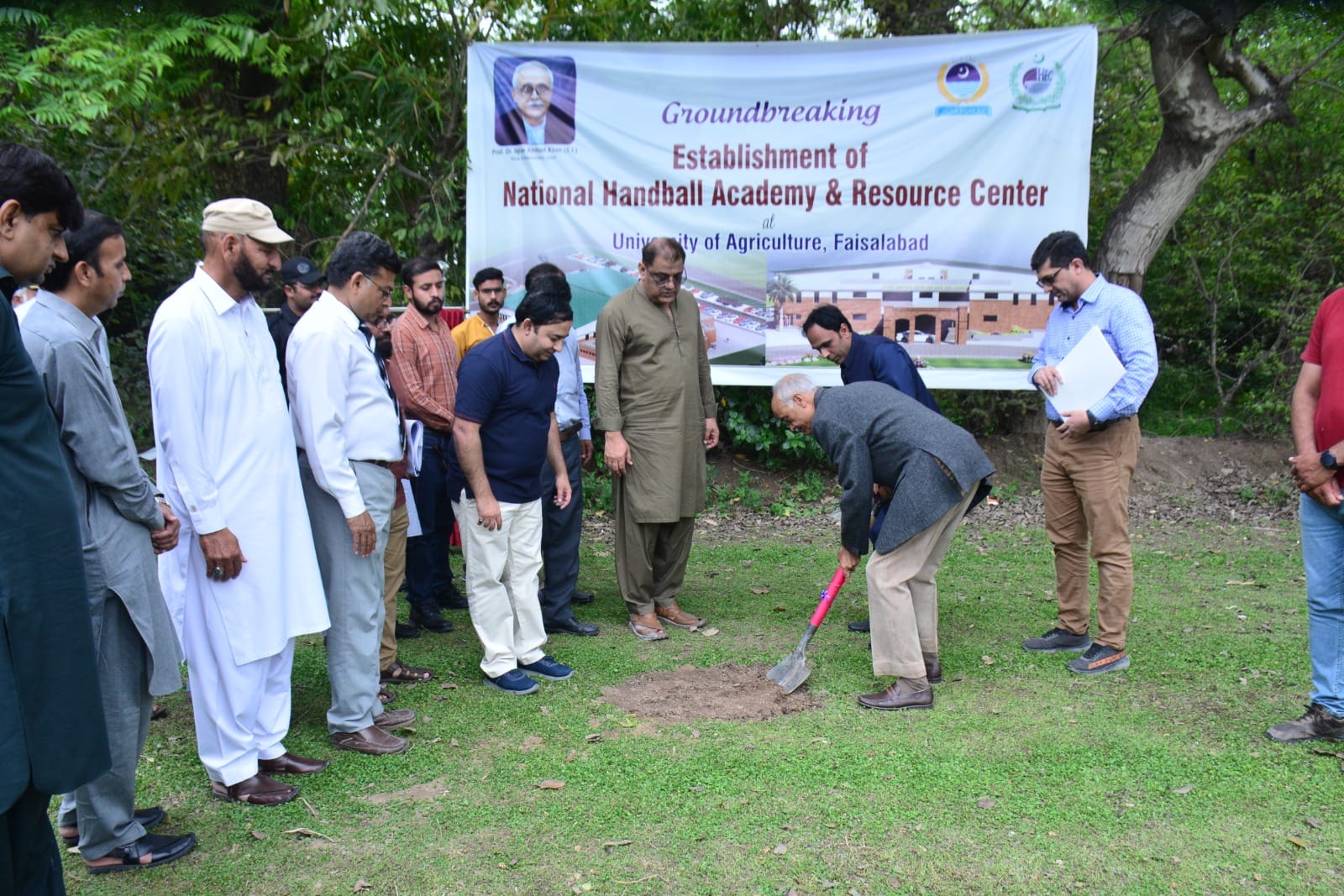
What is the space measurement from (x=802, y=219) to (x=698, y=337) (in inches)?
84.5

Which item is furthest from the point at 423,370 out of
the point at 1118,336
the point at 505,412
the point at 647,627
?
the point at 1118,336

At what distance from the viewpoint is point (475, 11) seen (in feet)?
24.8

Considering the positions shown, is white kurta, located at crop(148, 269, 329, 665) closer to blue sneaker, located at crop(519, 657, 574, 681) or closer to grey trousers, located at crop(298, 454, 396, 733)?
grey trousers, located at crop(298, 454, 396, 733)

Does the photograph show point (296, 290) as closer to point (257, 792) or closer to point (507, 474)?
point (507, 474)

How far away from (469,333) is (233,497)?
2663 millimetres

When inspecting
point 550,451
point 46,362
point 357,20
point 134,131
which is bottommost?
point 550,451

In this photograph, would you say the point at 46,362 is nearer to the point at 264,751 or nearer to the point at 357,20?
the point at 264,751

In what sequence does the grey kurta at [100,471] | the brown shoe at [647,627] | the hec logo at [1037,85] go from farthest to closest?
the hec logo at [1037,85] < the brown shoe at [647,627] < the grey kurta at [100,471]

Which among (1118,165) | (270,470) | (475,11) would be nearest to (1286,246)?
(1118,165)

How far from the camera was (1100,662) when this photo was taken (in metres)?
4.82

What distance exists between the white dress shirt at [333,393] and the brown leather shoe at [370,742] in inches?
35.7

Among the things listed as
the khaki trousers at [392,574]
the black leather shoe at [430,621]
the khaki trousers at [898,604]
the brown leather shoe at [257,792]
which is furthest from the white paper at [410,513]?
the khaki trousers at [898,604]

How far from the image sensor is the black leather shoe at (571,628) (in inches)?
219

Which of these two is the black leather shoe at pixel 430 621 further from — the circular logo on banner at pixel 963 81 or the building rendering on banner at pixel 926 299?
the circular logo on banner at pixel 963 81
